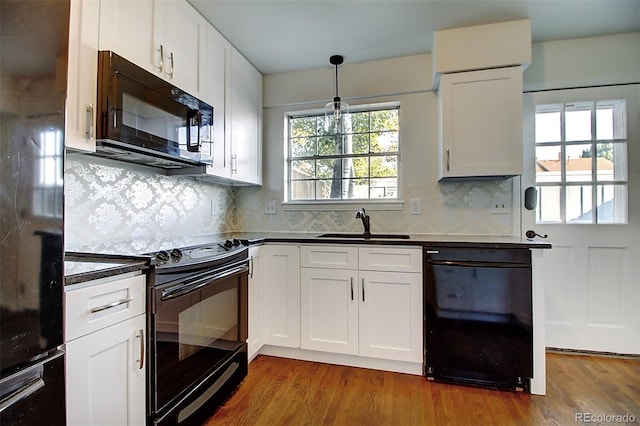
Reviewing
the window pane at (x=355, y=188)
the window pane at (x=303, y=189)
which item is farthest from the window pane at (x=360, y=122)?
the window pane at (x=303, y=189)

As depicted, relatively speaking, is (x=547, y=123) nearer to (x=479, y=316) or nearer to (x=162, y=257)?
(x=479, y=316)

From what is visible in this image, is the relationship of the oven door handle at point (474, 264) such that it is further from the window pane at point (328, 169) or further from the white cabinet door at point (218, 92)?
the white cabinet door at point (218, 92)

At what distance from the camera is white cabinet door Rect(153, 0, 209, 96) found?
5.57ft

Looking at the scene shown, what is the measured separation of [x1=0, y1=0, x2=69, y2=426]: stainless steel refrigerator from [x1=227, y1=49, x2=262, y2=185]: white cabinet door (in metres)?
1.63

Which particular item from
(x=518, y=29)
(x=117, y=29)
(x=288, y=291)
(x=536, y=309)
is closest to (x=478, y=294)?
(x=536, y=309)

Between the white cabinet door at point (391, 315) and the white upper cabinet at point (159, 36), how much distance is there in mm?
1708

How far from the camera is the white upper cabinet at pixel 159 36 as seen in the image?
56.0 inches

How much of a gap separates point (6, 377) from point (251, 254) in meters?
1.53

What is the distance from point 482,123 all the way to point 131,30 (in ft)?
7.10

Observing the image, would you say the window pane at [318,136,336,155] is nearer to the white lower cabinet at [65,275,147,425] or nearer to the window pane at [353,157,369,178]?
the window pane at [353,157,369,178]

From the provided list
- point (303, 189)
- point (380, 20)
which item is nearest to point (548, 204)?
point (380, 20)

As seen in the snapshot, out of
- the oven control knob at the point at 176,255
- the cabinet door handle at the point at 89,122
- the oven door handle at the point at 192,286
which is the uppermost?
the cabinet door handle at the point at 89,122

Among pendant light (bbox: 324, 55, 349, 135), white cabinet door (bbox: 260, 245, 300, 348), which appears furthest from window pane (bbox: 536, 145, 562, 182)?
white cabinet door (bbox: 260, 245, 300, 348)

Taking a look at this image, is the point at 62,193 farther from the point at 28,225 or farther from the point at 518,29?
the point at 518,29
